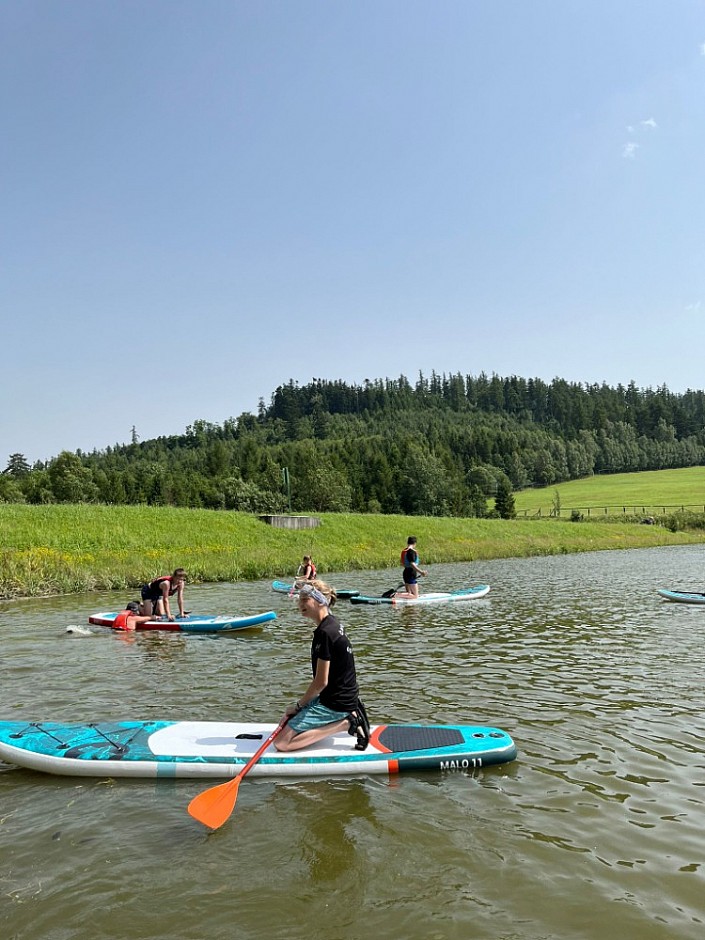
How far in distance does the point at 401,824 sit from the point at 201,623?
11.9m

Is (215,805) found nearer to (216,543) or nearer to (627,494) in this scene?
(216,543)

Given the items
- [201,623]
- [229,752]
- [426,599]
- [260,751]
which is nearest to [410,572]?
[426,599]

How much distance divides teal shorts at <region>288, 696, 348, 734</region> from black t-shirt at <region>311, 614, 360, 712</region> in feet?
0.26

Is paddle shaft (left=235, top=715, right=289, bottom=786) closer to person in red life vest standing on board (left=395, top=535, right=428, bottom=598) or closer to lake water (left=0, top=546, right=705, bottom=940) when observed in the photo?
lake water (left=0, top=546, right=705, bottom=940)

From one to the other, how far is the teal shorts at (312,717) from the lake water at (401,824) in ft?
1.97

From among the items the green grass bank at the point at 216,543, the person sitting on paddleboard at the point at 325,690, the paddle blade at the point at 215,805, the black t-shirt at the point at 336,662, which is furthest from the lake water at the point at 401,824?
the green grass bank at the point at 216,543

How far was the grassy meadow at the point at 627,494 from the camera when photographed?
85.6 meters

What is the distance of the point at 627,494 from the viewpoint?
10038 centimetres

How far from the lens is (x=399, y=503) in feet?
308

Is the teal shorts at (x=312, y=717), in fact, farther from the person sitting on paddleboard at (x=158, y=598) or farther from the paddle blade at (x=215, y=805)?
the person sitting on paddleboard at (x=158, y=598)

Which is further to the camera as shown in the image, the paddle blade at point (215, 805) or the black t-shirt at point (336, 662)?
the black t-shirt at point (336, 662)

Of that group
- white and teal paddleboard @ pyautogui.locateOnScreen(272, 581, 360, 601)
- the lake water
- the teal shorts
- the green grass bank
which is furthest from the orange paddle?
the green grass bank

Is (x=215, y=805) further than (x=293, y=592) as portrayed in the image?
No

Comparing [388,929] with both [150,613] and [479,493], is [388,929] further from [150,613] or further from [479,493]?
[479,493]
